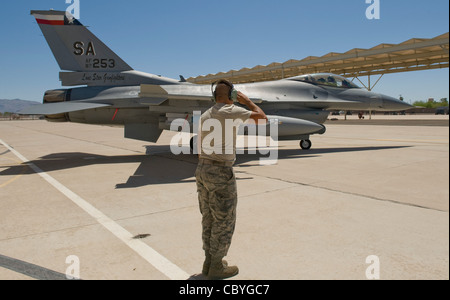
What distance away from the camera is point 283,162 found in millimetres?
9750

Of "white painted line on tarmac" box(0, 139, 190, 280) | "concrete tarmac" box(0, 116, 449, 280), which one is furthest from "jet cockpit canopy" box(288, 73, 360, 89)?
"white painted line on tarmac" box(0, 139, 190, 280)

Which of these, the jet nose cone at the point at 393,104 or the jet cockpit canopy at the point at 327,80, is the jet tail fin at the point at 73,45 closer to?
the jet cockpit canopy at the point at 327,80

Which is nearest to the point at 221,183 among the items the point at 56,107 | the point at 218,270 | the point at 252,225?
the point at 218,270

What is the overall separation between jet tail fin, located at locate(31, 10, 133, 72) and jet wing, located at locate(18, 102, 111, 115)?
5.35 ft

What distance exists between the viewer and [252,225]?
425 cm

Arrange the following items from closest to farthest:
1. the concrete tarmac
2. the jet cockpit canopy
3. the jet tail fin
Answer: the concrete tarmac → the jet tail fin → the jet cockpit canopy

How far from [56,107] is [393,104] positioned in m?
12.4

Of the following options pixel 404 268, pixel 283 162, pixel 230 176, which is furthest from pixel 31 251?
pixel 283 162

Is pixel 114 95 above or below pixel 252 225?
above

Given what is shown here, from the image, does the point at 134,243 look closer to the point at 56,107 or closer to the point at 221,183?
the point at 221,183

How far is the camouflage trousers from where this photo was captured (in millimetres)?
2984

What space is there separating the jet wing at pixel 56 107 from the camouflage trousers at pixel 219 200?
25.9ft

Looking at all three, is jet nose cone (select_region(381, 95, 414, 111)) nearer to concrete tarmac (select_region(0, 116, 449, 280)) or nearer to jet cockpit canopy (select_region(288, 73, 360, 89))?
jet cockpit canopy (select_region(288, 73, 360, 89))

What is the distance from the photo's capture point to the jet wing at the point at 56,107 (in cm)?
928
